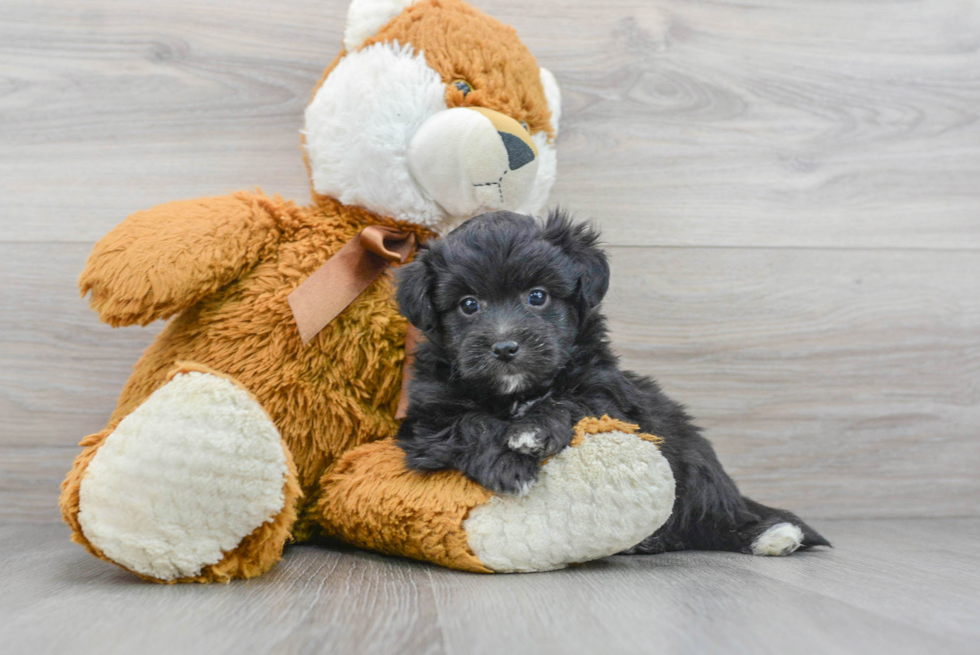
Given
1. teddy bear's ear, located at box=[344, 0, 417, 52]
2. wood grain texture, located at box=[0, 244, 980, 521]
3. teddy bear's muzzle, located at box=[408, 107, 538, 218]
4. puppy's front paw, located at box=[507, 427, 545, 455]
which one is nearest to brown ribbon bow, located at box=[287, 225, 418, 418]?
teddy bear's muzzle, located at box=[408, 107, 538, 218]

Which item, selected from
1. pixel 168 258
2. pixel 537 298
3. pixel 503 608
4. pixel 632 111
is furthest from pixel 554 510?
pixel 632 111

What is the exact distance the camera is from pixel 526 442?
2.99 ft

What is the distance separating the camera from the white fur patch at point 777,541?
42.8 inches

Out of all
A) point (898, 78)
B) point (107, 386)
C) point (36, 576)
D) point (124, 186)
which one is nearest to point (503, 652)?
point (36, 576)

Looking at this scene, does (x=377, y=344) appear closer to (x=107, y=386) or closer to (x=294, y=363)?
(x=294, y=363)

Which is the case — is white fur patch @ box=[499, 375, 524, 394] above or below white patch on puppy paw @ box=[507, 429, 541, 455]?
above

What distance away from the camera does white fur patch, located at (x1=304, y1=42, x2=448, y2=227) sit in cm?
108

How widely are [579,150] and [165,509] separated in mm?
1013

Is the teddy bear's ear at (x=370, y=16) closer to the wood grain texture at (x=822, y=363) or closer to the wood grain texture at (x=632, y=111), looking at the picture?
the wood grain texture at (x=632, y=111)

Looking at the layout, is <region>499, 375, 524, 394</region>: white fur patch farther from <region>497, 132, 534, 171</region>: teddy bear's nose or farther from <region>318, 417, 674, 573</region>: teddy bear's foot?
<region>497, 132, 534, 171</region>: teddy bear's nose

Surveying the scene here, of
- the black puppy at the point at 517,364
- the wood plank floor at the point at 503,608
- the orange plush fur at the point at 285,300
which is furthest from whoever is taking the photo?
the orange plush fur at the point at 285,300

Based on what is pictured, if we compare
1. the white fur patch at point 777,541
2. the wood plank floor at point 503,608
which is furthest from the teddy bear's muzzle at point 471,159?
the white fur patch at point 777,541

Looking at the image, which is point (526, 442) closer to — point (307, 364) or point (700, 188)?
point (307, 364)

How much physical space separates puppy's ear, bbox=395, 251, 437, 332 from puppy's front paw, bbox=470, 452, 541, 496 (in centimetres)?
21
